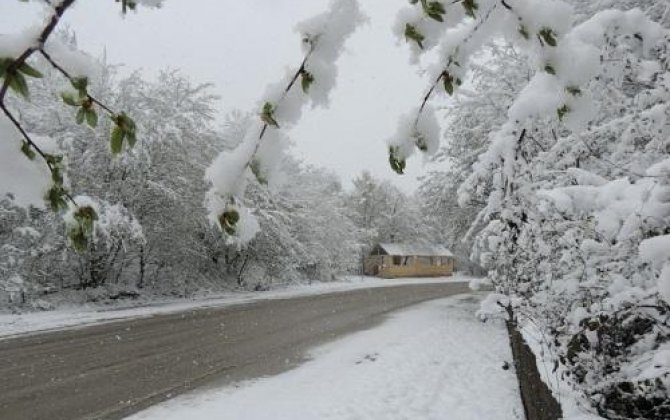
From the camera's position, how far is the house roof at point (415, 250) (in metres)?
56.7

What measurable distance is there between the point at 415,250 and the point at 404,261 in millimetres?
2447

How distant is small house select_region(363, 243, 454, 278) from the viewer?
5600 cm

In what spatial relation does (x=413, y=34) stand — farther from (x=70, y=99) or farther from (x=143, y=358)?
(x=143, y=358)

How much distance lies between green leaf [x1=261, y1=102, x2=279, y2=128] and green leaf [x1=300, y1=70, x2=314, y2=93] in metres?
0.11

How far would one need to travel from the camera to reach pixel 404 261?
2258 inches

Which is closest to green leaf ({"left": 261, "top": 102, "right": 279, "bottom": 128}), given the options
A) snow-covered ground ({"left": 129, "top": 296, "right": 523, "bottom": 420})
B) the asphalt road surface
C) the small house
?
snow-covered ground ({"left": 129, "top": 296, "right": 523, "bottom": 420})

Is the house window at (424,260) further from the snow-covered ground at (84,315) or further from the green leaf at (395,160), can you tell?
the green leaf at (395,160)

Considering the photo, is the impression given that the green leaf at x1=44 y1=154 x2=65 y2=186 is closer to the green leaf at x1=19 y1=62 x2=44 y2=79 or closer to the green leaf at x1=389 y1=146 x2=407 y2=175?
the green leaf at x1=19 y1=62 x2=44 y2=79

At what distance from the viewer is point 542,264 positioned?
5.23 metres

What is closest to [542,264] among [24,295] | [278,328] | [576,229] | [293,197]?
[576,229]

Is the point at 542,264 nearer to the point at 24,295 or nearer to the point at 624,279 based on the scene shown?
the point at 624,279

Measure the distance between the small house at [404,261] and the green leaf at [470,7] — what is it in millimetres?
54072

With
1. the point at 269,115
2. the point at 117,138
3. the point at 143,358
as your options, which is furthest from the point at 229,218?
the point at 143,358

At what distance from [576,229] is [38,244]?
743 inches
